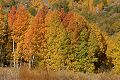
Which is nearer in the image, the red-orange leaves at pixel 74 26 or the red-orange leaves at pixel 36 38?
the red-orange leaves at pixel 36 38

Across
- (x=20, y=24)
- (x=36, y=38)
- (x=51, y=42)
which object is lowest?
(x=51, y=42)

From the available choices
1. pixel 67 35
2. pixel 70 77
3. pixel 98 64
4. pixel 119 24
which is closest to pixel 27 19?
pixel 67 35

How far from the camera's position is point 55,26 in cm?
4769

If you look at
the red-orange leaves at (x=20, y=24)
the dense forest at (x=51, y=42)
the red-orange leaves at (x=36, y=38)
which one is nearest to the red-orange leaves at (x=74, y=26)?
the dense forest at (x=51, y=42)

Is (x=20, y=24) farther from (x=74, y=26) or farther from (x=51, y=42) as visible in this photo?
(x=74, y=26)

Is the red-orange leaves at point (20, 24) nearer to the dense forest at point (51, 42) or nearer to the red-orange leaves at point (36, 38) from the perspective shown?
the dense forest at point (51, 42)

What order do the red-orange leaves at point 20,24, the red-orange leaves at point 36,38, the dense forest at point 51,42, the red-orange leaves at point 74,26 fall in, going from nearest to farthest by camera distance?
the dense forest at point 51,42, the red-orange leaves at point 36,38, the red-orange leaves at point 74,26, the red-orange leaves at point 20,24

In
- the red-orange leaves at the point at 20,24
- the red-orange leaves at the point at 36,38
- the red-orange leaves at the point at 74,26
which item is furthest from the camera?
the red-orange leaves at the point at 20,24

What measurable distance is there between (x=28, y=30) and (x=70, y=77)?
40.0 m

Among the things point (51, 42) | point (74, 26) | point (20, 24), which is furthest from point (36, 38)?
point (74, 26)

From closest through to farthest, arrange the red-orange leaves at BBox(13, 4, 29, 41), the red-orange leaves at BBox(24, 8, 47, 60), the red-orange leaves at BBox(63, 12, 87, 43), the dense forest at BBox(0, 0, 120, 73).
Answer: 1. the dense forest at BBox(0, 0, 120, 73)
2. the red-orange leaves at BBox(24, 8, 47, 60)
3. the red-orange leaves at BBox(63, 12, 87, 43)
4. the red-orange leaves at BBox(13, 4, 29, 41)

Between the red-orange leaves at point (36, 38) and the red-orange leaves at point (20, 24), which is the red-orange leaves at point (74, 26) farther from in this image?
the red-orange leaves at point (20, 24)

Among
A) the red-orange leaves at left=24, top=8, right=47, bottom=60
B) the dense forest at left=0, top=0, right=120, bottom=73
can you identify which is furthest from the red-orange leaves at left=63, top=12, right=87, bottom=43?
the red-orange leaves at left=24, top=8, right=47, bottom=60

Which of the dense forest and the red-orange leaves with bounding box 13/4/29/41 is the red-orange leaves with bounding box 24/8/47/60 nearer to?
the dense forest
